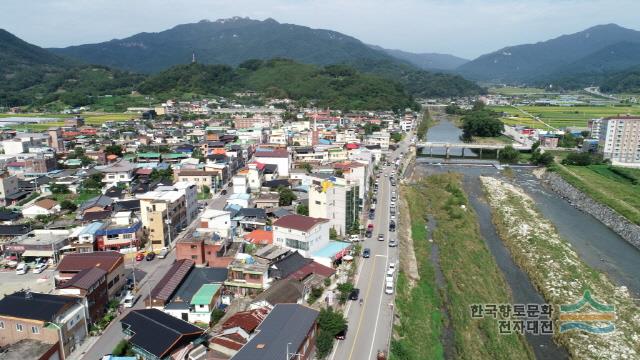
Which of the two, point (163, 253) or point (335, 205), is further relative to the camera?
point (335, 205)

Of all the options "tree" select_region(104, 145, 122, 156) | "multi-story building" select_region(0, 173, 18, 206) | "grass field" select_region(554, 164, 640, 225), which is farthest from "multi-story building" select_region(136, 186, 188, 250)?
"grass field" select_region(554, 164, 640, 225)

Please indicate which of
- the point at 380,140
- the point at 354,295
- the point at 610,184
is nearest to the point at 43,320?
the point at 354,295

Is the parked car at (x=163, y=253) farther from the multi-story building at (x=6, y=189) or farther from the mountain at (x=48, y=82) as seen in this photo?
the mountain at (x=48, y=82)

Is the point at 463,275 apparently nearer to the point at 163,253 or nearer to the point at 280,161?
the point at 163,253

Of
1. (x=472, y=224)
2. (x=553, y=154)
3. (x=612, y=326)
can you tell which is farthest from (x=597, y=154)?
(x=612, y=326)

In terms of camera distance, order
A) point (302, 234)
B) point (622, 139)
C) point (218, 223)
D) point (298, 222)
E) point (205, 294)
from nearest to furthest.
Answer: point (205, 294) → point (302, 234) → point (298, 222) → point (218, 223) → point (622, 139)

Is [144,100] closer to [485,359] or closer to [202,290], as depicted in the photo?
[202,290]
